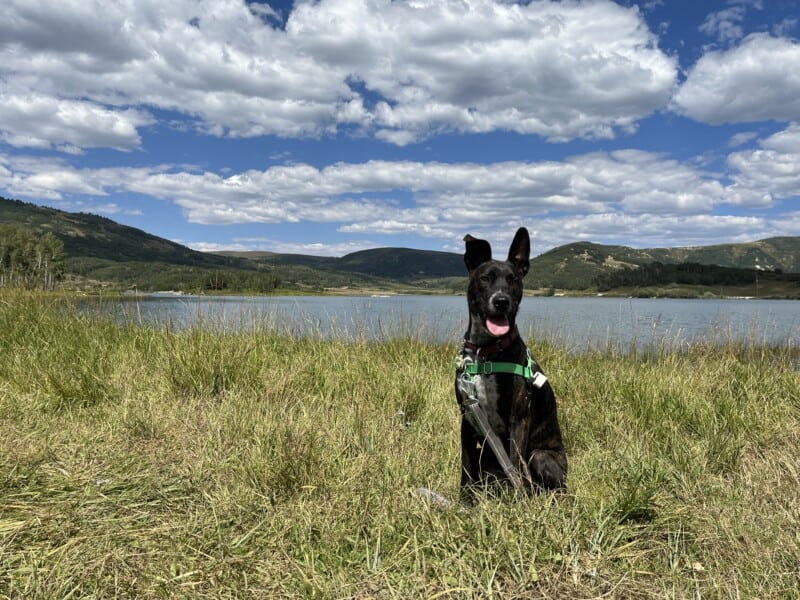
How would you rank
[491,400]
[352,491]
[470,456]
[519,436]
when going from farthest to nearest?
[470,456] → [491,400] → [519,436] → [352,491]

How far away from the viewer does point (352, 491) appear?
3020 millimetres

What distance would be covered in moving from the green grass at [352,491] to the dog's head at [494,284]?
3.92 feet

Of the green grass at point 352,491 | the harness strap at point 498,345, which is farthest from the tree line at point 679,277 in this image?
the harness strap at point 498,345

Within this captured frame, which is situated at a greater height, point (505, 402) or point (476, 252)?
point (476, 252)

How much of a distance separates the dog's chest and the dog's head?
1.08 ft

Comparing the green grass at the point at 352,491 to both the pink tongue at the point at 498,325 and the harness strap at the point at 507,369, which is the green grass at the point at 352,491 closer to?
the harness strap at the point at 507,369

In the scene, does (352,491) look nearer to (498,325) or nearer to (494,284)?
(498,325)

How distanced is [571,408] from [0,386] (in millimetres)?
6310

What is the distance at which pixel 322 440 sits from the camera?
384cm

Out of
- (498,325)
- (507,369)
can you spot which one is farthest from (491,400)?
(498,325)

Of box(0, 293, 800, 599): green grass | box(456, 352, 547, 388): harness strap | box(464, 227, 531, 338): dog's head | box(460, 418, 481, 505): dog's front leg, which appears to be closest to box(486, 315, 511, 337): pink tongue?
box(464, 227, 531, 338): dog's head

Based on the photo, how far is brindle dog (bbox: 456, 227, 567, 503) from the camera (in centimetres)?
329

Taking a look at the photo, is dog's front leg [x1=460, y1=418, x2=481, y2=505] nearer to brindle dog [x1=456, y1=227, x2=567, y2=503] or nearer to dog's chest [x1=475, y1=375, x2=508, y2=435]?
brindle dog [x1=456, y1=227, x2=567, y2=503]

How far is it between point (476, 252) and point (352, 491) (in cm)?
202
